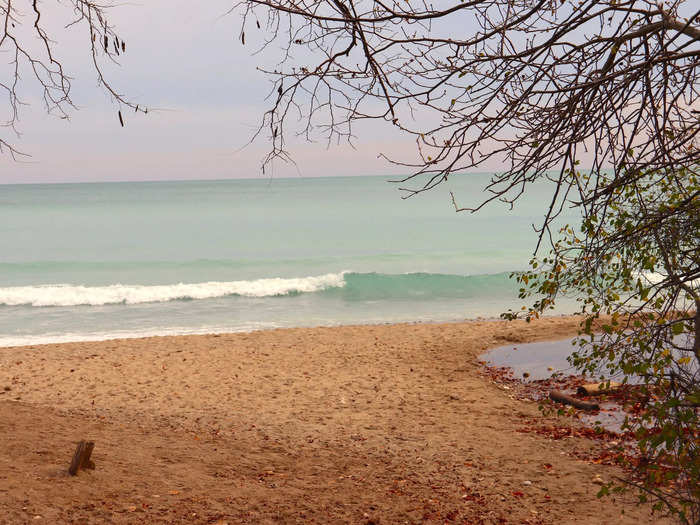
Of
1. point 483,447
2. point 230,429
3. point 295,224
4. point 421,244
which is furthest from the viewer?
point 295,224

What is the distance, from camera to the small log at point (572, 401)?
820cm

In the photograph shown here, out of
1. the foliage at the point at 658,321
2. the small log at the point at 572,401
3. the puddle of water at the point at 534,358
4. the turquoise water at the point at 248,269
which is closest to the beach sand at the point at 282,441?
the small log at the point at 572,401

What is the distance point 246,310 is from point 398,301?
15.9 feet

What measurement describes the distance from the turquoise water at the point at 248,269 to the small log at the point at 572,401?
6.19m

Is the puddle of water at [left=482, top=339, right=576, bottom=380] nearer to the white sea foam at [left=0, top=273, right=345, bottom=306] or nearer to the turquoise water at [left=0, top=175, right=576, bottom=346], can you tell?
the turquoise water at [left=0, top=175, right=576, bottom=346]

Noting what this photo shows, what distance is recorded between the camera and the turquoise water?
18188mm

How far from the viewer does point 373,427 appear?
25.9ft

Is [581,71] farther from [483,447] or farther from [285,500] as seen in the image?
[483,447]

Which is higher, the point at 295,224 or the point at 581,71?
the point at 295,224

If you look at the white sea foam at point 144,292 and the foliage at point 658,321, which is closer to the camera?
the foliage at point 658,321

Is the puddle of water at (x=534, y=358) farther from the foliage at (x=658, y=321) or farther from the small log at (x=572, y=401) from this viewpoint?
the foliage at (x=658, y=321)

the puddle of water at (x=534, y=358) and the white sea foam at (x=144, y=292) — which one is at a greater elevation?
the white sea foam at (x=144, y=292)

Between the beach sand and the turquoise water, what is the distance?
3068mm

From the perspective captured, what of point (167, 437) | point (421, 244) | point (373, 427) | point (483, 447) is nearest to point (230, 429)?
point (167, 437)
